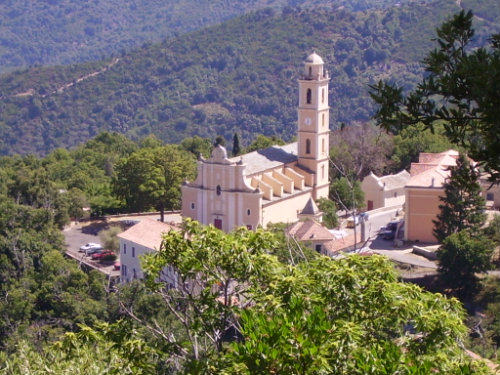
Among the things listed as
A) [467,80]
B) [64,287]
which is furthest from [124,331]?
[64,287]

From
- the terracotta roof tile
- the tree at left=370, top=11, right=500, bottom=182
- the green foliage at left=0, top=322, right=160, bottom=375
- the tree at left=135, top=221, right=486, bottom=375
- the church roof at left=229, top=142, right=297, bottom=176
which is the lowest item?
the terracotta roof tile

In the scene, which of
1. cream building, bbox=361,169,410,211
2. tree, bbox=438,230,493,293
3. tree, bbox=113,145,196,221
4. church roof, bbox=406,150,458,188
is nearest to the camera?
tree, bbox=438,230,493,293

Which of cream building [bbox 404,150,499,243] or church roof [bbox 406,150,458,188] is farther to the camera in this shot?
church roof [bbox 406,150,458,188]

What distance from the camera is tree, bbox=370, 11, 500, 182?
8453 mm

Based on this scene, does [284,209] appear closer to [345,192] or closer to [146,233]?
[345,192]

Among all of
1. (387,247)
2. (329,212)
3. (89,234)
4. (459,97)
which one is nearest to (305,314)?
(459,97)

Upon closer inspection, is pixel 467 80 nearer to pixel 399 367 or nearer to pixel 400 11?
pixel 399 367

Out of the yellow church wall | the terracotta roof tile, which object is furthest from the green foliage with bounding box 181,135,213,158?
the terracotta roof tile

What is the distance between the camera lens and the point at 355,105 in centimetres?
9131

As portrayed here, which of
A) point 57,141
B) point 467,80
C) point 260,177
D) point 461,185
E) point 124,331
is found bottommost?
point 57,141

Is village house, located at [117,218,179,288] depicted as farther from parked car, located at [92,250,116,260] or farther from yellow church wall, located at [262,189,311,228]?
yellow church wall, located at [262,189,311,228]

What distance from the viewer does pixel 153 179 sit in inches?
1729

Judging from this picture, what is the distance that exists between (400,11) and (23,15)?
3680 inches

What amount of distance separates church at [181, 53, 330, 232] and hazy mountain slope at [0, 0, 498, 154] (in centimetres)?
4866
